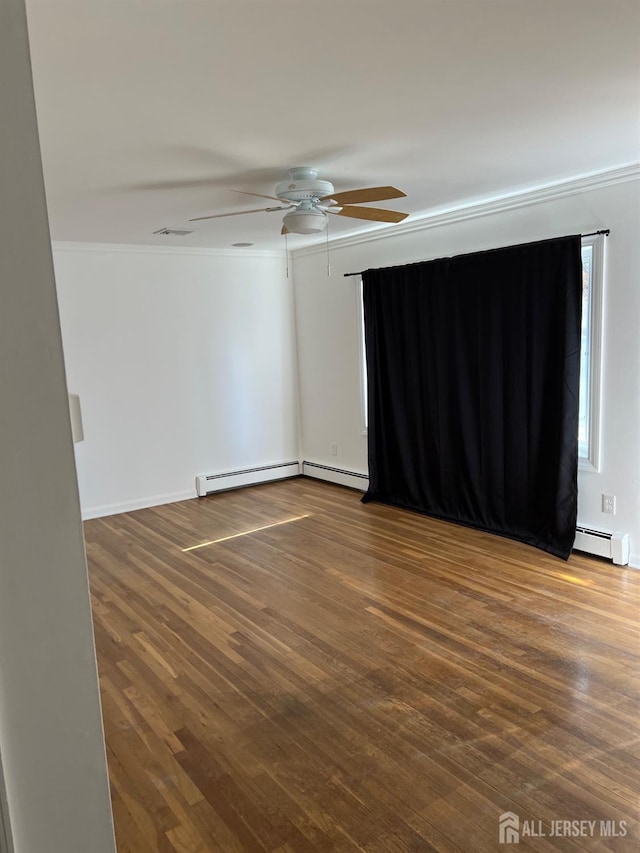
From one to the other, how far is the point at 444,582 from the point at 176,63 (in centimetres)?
A: 316

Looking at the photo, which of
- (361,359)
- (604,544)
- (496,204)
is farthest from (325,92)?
(361,359)

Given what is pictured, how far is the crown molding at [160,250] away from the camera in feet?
17.6

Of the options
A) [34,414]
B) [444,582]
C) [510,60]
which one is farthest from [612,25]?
[444,582]

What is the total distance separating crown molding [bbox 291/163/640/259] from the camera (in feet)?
12.6

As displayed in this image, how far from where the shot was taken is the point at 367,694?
2805mm

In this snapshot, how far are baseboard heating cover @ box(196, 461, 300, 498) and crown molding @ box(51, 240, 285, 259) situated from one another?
2181 millimetres

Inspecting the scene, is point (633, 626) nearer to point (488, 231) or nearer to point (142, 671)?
point (142, 671)

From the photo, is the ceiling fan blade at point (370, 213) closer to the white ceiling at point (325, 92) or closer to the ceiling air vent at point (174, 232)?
the white ceiling at point (325, 92)

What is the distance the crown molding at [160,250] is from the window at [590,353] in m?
3.36

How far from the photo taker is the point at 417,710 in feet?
8.76

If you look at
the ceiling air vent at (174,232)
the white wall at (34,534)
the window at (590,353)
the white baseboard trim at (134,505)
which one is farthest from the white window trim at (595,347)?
the white wall at (34,534)

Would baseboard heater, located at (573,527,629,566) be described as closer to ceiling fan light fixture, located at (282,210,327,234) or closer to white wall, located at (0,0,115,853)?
ceiling fan light fixture, located at (282,210,327,234)

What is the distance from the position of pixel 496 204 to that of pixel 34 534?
181 inches

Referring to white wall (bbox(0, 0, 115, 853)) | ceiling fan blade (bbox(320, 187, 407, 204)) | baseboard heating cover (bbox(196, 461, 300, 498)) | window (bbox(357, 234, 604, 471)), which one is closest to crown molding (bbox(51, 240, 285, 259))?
baseboard heating cover (bbox(196, 461, 300, 498))
